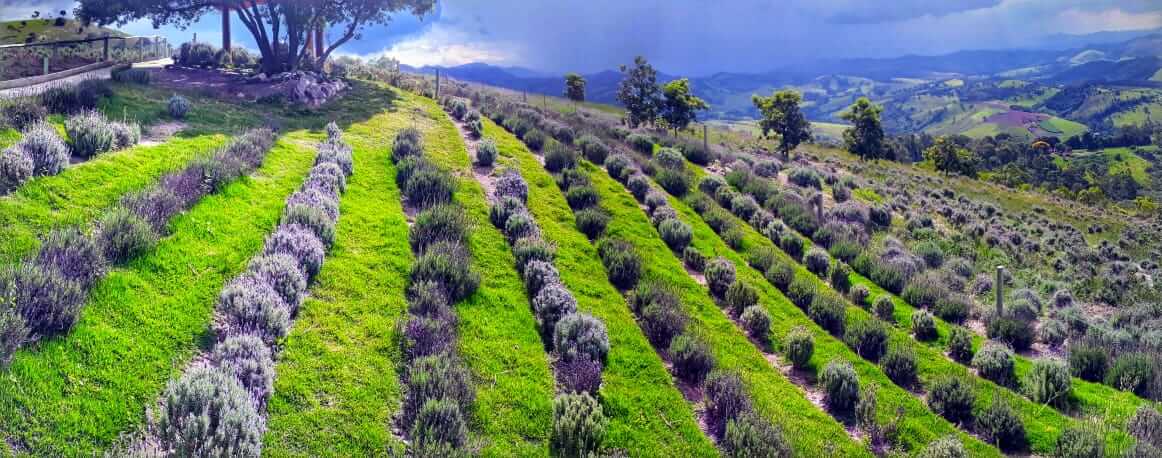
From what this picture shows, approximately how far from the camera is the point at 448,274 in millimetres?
10203

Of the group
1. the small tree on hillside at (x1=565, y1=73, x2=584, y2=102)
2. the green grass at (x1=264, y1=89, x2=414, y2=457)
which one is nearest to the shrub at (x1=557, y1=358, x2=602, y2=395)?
the green grass at (x1=264, y1=89, x2=414, y2=457)

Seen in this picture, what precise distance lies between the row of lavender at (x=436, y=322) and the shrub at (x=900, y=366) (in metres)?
7.93

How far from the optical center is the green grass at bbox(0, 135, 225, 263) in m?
7.60

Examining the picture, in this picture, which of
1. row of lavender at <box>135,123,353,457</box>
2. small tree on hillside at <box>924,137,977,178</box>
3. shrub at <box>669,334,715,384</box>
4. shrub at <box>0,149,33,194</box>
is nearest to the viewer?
row of lavender at <box>135,123,353,457</box>

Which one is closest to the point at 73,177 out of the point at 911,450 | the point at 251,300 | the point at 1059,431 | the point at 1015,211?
the point at 251,300

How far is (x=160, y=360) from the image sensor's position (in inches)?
250

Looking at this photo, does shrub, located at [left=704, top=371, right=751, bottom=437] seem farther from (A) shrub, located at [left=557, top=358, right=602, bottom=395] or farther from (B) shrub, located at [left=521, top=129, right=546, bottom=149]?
(B) shrub, located at [left=521, top=129, right=546, bottom=149]

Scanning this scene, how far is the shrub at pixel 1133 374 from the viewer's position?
1172 centimetres

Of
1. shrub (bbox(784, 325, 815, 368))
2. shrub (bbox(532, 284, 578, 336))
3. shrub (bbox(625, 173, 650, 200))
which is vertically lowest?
shrub (bbox(784, 325, 815, 368))

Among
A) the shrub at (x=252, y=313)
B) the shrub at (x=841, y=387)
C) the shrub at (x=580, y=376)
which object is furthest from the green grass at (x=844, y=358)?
the shrub at (x=252, y=313)

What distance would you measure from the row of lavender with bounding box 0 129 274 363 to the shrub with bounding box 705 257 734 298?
10478 millimetres

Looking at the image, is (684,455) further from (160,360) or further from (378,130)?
(378,130)

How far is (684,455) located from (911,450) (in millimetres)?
3842

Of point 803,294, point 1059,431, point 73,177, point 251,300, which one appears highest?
point 73,177
